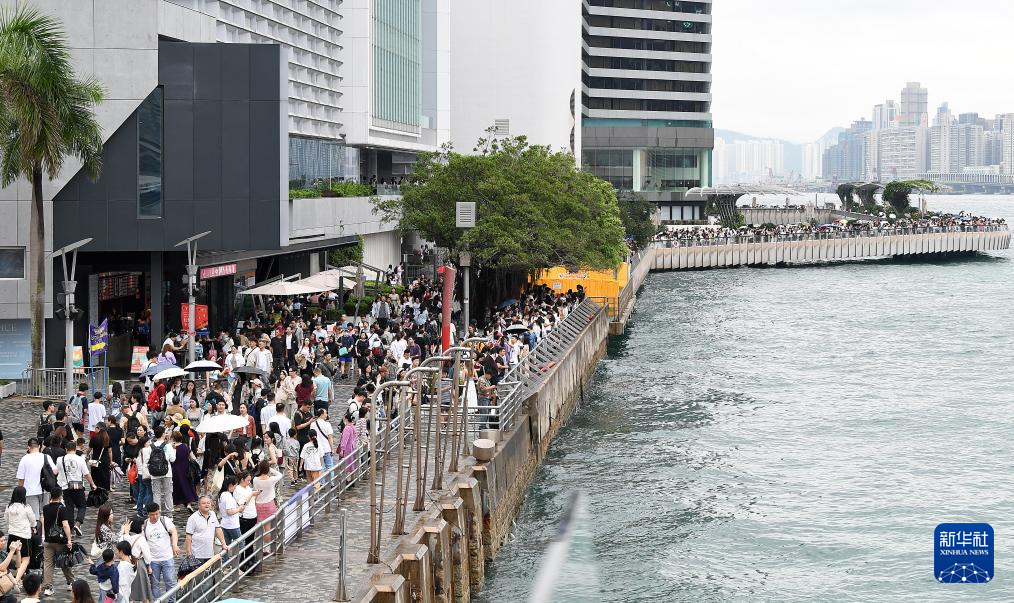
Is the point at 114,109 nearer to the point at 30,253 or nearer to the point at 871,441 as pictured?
the point at 30,253

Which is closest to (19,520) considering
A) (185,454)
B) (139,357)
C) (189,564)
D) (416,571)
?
(189,564)

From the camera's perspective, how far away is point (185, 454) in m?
21.6

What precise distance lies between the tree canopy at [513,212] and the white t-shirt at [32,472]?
3186cm

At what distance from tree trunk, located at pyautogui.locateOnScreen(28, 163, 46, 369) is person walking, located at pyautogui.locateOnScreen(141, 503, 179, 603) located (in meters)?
19.9

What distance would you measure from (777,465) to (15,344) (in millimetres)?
22039

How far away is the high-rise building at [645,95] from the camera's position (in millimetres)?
172625

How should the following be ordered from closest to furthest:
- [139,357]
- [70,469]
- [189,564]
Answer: [189,564], [70,469], [139,357]

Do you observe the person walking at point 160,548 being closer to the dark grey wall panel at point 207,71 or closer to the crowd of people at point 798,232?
the dark grey wall panel at point 207,71

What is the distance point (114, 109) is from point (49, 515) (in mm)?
23638

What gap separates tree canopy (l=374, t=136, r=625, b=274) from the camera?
5331 centimetres

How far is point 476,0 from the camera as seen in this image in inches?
4643

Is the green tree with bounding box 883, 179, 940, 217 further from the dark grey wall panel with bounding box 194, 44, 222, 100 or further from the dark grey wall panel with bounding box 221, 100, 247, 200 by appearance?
the dark grey wall panel with bounding box 194, 44, 222, 100

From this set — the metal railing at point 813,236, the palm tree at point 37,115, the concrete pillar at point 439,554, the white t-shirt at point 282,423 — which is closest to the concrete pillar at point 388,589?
the concrete pillar at point 439,554

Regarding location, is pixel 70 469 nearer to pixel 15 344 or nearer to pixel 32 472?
pixel 32 472
